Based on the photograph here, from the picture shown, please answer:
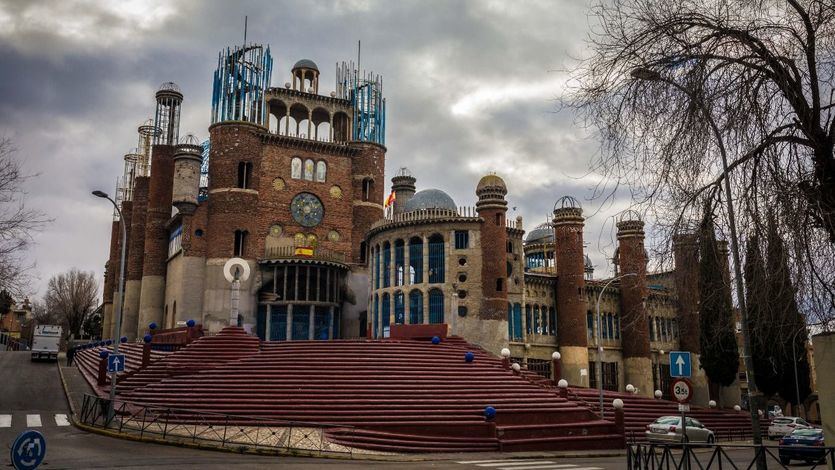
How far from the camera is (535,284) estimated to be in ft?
178

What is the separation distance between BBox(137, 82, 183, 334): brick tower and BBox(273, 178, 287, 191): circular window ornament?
12576mm

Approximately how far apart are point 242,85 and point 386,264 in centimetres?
1965

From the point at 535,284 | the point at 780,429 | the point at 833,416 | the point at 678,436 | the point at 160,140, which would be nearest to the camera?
the point at 833,416

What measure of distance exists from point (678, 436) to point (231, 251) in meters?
37.4

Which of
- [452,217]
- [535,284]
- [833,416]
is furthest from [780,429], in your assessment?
[833,416]

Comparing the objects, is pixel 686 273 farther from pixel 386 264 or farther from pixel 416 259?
pixel 386 264

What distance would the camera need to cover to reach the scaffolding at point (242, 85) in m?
56.9

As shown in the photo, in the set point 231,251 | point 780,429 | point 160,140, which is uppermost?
point 160,140

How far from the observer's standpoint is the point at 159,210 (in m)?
63.8

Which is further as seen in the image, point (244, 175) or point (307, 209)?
point (307, 209)

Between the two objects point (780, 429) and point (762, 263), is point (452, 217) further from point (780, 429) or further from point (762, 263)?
point (762, 263)

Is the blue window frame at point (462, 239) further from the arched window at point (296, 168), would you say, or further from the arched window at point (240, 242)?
the arched window at point (240, 242)

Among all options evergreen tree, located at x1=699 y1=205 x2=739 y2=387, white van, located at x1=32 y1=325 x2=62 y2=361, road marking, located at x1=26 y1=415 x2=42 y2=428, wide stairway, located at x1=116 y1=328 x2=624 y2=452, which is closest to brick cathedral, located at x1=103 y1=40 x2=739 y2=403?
white van, located at x1=32 y1=325 x2=62 y2=361

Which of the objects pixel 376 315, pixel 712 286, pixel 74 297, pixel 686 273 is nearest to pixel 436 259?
pixel 376 315
